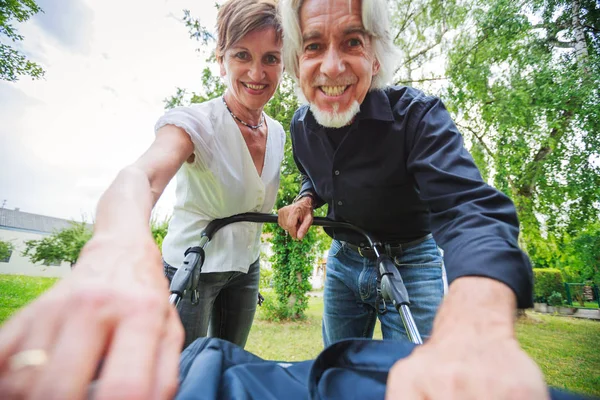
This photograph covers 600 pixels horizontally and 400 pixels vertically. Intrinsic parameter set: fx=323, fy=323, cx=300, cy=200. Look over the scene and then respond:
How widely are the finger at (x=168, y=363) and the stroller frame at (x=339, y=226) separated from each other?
748 mm

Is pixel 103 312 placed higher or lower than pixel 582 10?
lower

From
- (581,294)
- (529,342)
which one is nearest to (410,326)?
(529,342)

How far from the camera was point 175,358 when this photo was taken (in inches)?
15.6

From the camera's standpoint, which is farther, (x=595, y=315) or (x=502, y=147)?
(x=595, y=315)

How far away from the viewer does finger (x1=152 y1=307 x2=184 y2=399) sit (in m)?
0.36

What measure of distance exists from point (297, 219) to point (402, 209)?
1.74ft

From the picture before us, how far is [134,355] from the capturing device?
1.15ft

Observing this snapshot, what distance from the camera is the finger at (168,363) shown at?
0.36 m

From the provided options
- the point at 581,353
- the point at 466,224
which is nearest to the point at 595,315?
the point at 581,353

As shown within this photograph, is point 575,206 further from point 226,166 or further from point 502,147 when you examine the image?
point 226,166

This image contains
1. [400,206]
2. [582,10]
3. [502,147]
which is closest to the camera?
[400,206]

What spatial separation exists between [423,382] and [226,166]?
4.21 feet

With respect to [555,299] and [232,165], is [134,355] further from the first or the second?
[555,299]

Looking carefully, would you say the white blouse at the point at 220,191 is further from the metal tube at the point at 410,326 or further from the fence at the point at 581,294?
the fence at the point at 581,294
